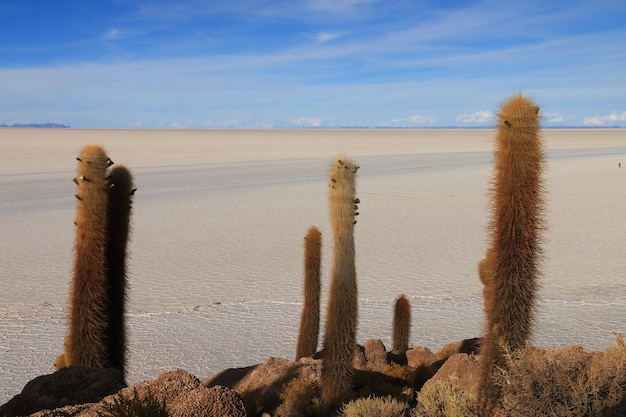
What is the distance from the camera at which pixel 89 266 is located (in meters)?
6.23

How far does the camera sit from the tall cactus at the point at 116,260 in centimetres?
649

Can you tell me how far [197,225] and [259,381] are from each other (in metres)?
14.6

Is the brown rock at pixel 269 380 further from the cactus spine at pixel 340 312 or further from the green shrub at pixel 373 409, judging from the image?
the green shrub at pixel 373 409

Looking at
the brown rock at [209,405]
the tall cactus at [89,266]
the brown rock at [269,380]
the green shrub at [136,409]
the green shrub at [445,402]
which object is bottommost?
the brown rock at [269,380]

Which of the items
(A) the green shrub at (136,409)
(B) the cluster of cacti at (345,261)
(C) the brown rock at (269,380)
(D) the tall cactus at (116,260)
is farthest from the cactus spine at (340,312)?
(D) the tall cactus at (116,260)

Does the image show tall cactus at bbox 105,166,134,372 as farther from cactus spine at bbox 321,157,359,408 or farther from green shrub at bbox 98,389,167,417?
green shrub at bbox 98,389,167,417

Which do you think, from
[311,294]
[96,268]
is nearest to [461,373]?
[311,294]

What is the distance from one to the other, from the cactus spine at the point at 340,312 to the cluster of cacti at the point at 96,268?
223 centimetres

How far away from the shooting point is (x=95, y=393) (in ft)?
17.8

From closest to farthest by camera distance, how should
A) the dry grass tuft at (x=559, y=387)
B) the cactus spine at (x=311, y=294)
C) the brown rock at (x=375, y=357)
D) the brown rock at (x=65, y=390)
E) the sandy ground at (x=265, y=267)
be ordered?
the dry grass tuft at (x=559, y=387), the brown rock at (x=65, y=390), the brown rock at (x=375, y=357), the cactus spine at (x=311, y=294), the sandy ground at (x=265, y=267)

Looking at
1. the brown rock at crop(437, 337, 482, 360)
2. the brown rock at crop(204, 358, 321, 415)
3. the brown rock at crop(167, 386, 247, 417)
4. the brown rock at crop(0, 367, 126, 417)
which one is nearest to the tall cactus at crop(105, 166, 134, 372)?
the brown rock at crop(0, 367, 126, 417)

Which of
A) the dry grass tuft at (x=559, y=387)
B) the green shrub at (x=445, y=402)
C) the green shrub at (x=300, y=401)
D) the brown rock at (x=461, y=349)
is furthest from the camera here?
the brown rock at (x=461, y=349)

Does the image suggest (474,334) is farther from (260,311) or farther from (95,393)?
(95,393)

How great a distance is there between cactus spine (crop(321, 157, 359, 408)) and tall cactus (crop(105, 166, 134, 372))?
2.24 m
